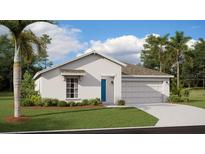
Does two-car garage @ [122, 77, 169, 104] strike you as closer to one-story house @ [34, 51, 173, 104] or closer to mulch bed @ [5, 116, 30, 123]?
one-story house @ [34, 51, 173, 104]

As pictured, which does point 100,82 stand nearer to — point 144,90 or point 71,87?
point 71,87

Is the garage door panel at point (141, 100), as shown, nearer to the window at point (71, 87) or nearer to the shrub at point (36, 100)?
the window at point (71, 87)

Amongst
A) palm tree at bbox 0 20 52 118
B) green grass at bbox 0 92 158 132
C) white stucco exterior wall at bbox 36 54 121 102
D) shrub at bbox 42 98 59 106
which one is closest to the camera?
green grass at bbox 0 92 158 132

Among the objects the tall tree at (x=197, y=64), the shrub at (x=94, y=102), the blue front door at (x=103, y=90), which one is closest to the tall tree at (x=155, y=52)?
the tall tree at (x=197, y=64)

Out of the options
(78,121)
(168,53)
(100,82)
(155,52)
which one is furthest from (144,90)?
(155,52)

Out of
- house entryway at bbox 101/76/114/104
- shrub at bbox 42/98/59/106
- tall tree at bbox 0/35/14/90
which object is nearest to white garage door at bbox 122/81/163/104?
house entryway at bbox 101/76/114/104

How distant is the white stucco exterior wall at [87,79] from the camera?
65.6 ft

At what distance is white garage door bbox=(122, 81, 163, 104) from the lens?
75.9 ft

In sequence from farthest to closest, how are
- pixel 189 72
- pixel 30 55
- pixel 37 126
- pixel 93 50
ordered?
pixel 189 72 < pixel 93 50 < pixel 30 55 < pixel 37 126

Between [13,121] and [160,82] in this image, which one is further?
[160,82]
